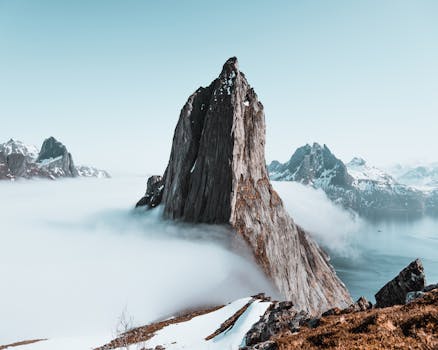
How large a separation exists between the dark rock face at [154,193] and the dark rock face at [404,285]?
126756 mm

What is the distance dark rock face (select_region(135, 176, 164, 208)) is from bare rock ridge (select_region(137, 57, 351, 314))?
55.9 feet

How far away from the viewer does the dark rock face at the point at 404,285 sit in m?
28.3

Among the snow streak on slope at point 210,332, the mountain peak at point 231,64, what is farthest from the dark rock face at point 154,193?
the snow streak on slope at point 210,332

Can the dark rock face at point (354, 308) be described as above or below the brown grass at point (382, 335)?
below

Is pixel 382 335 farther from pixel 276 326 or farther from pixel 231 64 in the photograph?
pixel 231 64

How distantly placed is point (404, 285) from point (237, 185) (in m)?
80.5

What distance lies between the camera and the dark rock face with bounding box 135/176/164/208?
15075cm

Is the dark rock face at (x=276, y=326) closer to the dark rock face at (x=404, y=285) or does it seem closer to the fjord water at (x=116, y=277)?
the dark rock face at (x=404, y=285)

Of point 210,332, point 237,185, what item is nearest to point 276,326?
point 210,332

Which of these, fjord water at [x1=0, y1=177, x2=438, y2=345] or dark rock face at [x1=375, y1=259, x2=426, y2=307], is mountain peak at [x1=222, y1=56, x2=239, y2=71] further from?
dark rock face at [x1=375, y1=259, x2=426, y2=307]

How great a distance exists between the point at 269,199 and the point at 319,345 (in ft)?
359

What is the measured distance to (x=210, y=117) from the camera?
4587 inches

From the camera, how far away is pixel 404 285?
28781 mm

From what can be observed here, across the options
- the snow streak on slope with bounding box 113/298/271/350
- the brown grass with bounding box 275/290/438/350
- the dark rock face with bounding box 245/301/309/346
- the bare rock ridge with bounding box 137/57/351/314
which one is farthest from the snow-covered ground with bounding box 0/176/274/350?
the brown grass with bounding box 275/290/438/350
